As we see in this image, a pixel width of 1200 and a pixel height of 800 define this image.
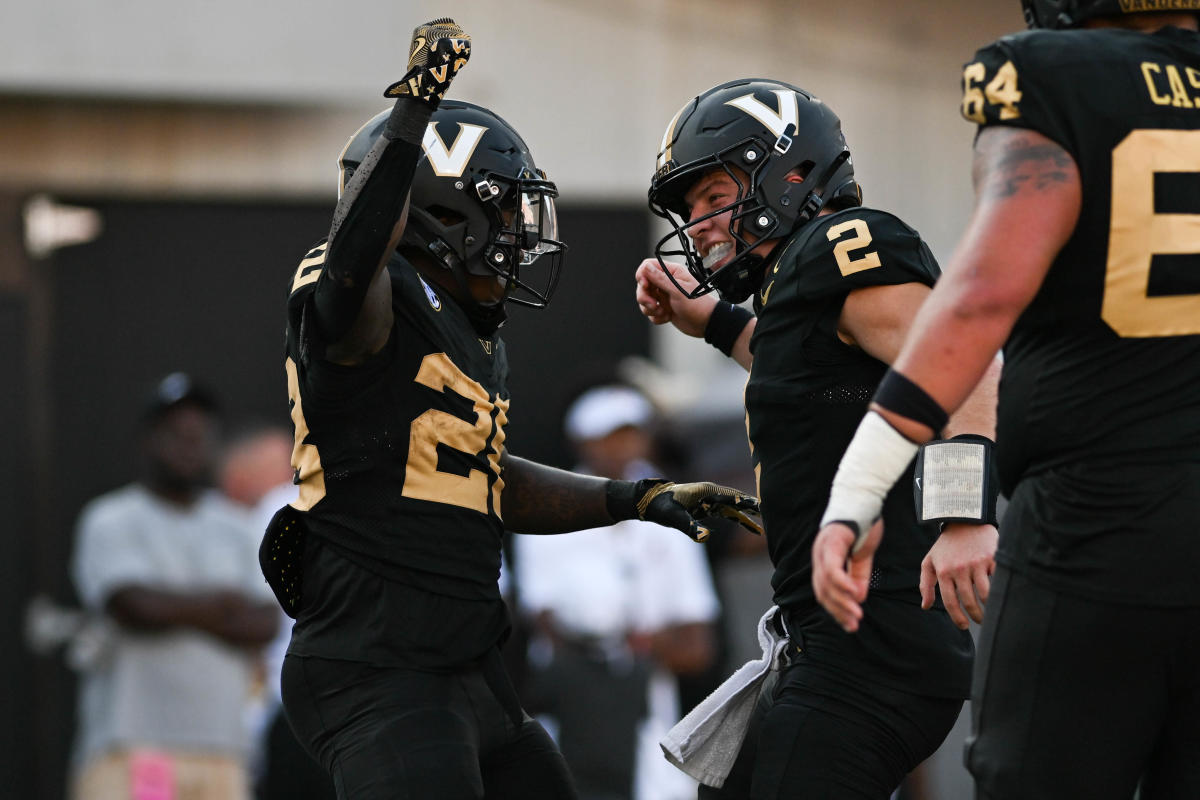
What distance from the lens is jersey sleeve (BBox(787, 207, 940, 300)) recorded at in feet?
11.9

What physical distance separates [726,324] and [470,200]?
36.5 inches

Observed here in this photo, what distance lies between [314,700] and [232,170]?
7207 millimetres

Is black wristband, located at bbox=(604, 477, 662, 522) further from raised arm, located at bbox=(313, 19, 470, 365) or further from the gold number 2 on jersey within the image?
raised arm, located at bbox=(313, 19, 470, 365)

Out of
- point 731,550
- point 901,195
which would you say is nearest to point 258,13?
point 731,550

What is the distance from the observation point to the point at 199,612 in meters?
7.67

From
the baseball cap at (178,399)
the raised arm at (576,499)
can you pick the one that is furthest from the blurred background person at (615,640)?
the raised arm at (576,499)

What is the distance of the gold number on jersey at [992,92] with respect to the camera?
2955 mm

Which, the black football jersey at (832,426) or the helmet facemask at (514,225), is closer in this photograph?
the black football jersey at (832,426)

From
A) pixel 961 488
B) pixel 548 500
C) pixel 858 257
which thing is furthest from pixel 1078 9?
pixel 548 500

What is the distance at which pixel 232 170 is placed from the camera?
1048 cm

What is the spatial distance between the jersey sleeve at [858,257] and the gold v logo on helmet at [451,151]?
36.3 inches

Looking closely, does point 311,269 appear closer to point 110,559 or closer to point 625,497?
point 625,497

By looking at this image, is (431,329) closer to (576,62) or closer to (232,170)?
(232,170)

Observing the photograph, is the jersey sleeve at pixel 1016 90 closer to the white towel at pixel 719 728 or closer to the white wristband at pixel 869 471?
the white wristband at pixel 869 471
